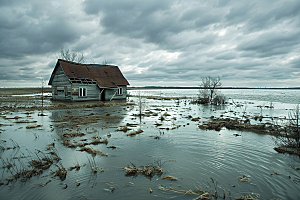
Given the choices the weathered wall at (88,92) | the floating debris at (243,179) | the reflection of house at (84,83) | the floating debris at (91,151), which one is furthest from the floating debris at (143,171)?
the weathered wall at (88,92)

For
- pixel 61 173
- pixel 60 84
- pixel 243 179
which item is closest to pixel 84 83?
pixel 60 84

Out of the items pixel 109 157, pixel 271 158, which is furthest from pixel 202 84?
pixel 109 157

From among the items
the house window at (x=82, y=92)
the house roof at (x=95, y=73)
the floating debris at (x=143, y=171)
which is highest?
the house roof at (x=95, y=73)

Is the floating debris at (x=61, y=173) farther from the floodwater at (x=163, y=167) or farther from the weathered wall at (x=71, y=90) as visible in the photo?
the weathered wall at (x=71, y=90)

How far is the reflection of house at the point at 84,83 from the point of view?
29.2 metres

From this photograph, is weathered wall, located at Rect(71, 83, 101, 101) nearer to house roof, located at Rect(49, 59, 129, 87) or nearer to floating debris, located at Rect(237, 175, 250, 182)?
house roof, located at Rect(49, 59, 129, 87)

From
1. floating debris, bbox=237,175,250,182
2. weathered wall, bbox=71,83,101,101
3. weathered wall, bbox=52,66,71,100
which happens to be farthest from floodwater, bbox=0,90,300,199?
weathered wall, bbox=52,66,71,100

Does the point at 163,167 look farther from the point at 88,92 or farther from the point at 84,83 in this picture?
the point at 84,83

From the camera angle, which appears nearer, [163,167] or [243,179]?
[243,179]

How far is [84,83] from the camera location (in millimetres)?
31172

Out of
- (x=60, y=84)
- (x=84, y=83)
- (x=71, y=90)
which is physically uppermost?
(x=84, y=83)

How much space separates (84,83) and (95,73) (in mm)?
4526

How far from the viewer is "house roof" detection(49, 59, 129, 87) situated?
30.2 m

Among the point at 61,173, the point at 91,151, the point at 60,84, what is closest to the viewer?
the point at 61,173
